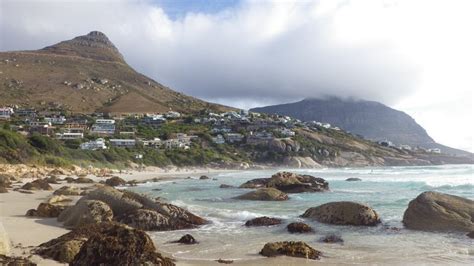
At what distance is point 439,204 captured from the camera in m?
16.2

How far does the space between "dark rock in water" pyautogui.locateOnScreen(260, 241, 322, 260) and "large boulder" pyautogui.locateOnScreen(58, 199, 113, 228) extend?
20.6ft

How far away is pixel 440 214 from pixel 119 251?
12086 millimetres

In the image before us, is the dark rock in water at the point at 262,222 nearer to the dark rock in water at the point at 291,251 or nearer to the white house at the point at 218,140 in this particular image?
the dark rock in water at the point at 291,251

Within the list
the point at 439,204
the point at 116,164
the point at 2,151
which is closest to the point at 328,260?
the point at 439,204

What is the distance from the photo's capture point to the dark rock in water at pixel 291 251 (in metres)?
11.3

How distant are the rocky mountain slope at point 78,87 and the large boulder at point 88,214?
433 ft

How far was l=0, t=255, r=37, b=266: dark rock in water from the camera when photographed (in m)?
9.15

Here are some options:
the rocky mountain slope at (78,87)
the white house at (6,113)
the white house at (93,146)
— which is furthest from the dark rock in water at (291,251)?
the rocky mountain slope at (78,87)

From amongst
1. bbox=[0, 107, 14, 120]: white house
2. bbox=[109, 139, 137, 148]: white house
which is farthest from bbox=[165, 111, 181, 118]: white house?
bbox=[109, 139, 137, 148]: white house

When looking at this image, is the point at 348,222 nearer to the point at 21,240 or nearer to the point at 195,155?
the point at 21,240

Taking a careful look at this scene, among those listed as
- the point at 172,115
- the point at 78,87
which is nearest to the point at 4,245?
the point at 172,115

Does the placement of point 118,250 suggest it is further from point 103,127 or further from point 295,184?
point 103,127

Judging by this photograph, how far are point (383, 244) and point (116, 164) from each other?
221 ft

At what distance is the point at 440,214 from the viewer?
51.9 ft
